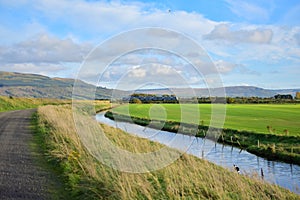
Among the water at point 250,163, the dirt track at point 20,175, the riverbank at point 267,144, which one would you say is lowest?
the water at point 250,163

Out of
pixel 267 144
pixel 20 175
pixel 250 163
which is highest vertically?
pixel 20 175

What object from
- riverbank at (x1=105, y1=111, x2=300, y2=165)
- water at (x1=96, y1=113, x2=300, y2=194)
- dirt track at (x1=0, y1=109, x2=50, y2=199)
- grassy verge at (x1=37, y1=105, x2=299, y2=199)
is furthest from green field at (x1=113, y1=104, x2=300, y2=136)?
dirt track at (x1=0, y1=109, x2=50, y2=199)

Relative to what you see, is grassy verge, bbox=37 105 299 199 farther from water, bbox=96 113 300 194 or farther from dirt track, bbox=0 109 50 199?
water, bbox=96 113 300 194

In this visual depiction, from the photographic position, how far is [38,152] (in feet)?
42.0

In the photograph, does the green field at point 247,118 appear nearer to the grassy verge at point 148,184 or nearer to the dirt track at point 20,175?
the grassy verge at point 148,184

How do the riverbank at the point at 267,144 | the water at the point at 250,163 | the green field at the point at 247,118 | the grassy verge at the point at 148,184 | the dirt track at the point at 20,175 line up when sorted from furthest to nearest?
the green field at the point at 247,118, the riverbank at the point at 267,144, the water at the point at 250,163, the dirt track at the point at 20,175, the grassy verge at the point at 148,184

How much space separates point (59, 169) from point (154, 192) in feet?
11.8

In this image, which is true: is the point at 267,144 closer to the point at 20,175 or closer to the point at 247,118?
the point at 20,175

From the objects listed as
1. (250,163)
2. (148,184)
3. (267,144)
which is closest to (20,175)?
(148,184)

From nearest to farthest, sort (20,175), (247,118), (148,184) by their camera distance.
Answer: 1. (148,184)
2. (20,175)
3. (247,118)

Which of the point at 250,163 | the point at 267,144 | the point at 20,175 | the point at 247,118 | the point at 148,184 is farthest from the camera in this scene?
the point at 247,118

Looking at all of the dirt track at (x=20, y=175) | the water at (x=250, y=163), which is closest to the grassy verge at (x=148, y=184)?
the dirt track at (x=20, y=175)

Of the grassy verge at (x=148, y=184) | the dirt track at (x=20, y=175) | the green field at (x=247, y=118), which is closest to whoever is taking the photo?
the grassy verge at (x=148, y=184)

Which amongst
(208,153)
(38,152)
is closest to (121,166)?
(38,152)
